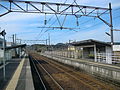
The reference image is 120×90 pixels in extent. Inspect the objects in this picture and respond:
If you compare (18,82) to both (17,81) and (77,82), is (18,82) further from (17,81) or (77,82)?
(77,82)

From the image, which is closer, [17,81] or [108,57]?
[17,81]

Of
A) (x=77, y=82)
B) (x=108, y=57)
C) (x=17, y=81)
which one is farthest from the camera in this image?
(x=108, y=57)

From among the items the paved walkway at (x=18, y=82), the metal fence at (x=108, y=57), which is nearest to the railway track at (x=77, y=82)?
the paved walkway at (x=18, y=82)

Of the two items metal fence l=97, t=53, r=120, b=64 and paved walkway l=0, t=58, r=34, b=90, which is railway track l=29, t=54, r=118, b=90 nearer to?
paved walkway l=0, t=58, r=34, b=90

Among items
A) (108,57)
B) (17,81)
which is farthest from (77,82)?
(108,57)

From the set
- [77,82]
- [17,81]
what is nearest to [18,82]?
[17,81]

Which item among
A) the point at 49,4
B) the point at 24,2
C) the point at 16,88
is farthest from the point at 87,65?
the point at 16,88

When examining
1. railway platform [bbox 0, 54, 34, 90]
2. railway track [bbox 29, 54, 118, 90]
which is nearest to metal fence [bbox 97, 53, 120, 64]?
railway track [bbox 29, 54, 118, 90]

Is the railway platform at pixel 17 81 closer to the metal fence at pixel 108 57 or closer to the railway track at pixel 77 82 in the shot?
the railway track at pixel 77 82

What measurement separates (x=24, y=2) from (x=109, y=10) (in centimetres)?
850

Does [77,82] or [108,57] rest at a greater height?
[108,57]

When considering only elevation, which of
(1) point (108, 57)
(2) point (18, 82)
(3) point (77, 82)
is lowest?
(3) point (77, 82)

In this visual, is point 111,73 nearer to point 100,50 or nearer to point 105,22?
point 105,22

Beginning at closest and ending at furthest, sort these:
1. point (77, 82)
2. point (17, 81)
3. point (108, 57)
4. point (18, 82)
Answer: point (18, 82)
point (17, 81)
point (77, 82)
point (108, 57)
